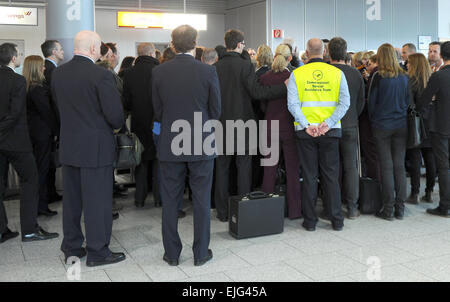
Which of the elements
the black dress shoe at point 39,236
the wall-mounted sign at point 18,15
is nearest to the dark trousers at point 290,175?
the black dress shoe at point 39,236

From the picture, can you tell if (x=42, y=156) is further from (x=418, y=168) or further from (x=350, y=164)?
(x=418, y=168)

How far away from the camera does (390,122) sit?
15.4ft

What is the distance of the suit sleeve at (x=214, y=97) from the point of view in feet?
11.4

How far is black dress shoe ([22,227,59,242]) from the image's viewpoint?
4195 millimetres

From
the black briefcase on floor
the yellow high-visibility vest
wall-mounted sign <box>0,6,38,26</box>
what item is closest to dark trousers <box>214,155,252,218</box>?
the black briefcase on floor

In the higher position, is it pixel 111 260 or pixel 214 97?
pixel 214 97

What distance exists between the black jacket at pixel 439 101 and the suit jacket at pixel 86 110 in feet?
10.0

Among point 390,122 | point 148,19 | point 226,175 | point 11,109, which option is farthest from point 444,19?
point 11,109

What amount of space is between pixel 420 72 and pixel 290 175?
6.11ft

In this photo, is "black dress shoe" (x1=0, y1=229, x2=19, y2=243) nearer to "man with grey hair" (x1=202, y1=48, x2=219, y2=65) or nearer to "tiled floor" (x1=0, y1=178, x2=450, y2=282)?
"tiled floor" (x1=0, y1=178, x2=450, y2=282)

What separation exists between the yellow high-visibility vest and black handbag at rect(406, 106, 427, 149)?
971 mm

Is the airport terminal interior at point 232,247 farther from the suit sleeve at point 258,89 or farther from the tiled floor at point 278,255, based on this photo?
the suit sleeve at point 258,89
